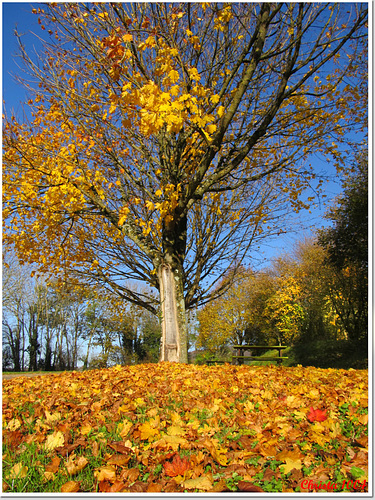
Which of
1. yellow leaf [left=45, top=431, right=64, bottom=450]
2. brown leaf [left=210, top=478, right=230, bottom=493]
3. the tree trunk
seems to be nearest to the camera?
brown leaf [left=210, top=478, right=230, bottom=493]

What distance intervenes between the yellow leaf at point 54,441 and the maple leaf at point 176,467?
0.81 m

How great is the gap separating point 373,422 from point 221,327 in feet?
64.4

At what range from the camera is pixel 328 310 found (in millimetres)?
18922

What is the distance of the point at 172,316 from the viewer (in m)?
6.53

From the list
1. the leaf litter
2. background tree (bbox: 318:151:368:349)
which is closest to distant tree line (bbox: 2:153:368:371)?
background tree (bbox: 318:151:368:349)

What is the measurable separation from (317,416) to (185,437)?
3.73 ft

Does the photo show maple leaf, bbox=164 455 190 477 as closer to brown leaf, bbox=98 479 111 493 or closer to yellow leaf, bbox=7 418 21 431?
brown leaf, bbox=98 479 111 493

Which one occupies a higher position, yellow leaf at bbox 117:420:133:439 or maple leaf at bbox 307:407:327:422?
yellow leaf at bbox 117:420:133:439

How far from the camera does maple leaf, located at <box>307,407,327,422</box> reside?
257 centimetres

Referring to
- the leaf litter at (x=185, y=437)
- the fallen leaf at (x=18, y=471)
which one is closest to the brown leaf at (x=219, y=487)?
the leaf litter at (x=185, y=437)

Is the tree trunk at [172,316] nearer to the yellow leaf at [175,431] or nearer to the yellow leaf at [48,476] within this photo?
the yellow leaf at [175,431]

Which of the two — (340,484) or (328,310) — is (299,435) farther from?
(328,310)

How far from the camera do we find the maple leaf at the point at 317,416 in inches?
101

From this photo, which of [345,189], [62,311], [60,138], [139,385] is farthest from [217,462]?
[62,311]
